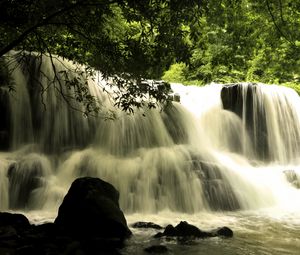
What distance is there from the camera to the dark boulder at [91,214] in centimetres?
712

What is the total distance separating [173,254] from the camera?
6199mm

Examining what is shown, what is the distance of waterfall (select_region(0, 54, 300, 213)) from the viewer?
1019cm

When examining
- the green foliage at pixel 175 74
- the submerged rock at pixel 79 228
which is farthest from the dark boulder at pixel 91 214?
the green foliage at pixel 175 74

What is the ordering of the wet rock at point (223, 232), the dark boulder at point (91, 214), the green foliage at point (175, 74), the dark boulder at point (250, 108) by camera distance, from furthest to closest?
the green foliage at point (175, 74)
the dark boulder at point (250, 108)
the wet rock at point (223, 232)
the dark boulder at point (91, 214)

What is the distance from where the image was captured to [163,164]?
1131 centimetres

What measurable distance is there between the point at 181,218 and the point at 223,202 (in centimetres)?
177

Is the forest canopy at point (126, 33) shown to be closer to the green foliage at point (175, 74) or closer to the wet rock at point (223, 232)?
the wet rock at point (223, 232)

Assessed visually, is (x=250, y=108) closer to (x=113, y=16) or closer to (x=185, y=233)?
(x=185, y=233)

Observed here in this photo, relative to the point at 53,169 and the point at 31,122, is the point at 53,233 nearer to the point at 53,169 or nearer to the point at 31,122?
the point at 53,169

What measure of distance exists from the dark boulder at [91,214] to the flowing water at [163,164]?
53 centimetres

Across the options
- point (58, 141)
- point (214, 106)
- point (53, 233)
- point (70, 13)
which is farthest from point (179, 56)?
point (214, 106)

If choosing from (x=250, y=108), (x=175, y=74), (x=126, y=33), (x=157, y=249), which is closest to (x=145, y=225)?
(x=157, y=249)

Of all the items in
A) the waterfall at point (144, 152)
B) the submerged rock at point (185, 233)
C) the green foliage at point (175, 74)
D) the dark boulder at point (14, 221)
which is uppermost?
the green foliage at point (175, 74)

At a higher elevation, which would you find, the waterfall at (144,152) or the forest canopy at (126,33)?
the forest canopy at (126,33)
